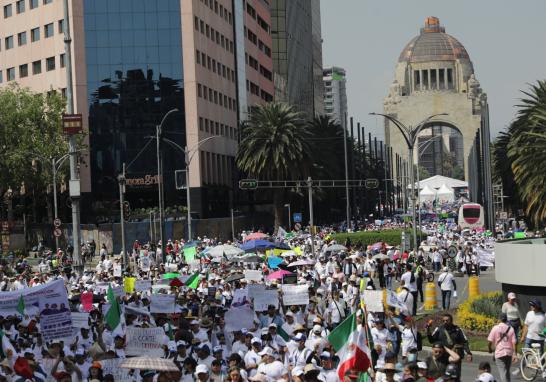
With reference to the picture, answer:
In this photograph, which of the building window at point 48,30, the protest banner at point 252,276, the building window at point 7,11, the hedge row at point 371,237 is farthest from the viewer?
the building window at point 7,11

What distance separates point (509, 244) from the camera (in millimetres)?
29141

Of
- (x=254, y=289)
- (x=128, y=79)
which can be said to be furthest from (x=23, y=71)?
(x=254, y=289)

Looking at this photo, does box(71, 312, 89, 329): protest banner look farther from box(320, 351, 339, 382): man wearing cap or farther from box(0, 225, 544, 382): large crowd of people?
box(320, 351, 339, 382): man wearing cap

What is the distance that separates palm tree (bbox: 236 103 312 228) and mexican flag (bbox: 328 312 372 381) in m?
64.1

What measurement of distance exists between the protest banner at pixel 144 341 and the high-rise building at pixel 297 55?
10307 cm

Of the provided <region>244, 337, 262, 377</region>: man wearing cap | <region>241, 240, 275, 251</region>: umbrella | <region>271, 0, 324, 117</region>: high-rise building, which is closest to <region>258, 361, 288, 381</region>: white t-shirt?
<region>244, 337, 262, 377</region>: man wearing cap

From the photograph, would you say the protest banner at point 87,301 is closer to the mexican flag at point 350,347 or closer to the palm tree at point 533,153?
the mexican flag at point 350,347

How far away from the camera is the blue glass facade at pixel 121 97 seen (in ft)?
290

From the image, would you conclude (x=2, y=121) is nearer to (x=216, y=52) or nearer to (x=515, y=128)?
(x=216, y=52)

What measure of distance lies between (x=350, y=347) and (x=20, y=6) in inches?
3134

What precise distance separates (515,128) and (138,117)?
26781mm

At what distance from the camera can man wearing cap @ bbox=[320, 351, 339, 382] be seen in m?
16.5

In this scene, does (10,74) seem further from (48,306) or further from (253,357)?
(253,357)

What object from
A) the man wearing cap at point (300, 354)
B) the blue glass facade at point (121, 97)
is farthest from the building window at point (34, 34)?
the man wearing cap at point (300, 354)
